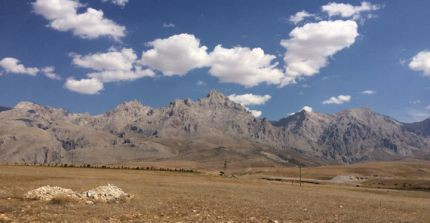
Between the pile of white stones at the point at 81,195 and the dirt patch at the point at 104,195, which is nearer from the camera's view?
the pile of white stones at the point at 81,195

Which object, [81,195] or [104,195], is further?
[104,195]

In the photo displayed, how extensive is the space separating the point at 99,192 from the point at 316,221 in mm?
18480

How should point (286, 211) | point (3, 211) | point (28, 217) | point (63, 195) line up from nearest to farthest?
1. point (28, 217)
2. point (3, 211)
3. point (63, 195)
4. point (286, 211)

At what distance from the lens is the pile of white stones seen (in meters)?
38.5

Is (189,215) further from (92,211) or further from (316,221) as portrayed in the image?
(316,221)

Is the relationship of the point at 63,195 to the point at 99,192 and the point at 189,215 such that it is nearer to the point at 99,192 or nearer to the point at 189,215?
the point at 99,192

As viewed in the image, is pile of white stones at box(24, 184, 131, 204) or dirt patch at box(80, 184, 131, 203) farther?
dirt patch at box(80, 184, 131, 203)

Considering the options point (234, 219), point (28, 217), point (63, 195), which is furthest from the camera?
point (63, 195)

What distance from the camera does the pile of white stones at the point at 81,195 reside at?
38531 mm

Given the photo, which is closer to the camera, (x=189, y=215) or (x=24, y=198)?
(x=189, y=215)

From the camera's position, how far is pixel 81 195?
1598 inches

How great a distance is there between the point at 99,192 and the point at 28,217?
1351 cm

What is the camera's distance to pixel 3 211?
30.1 m

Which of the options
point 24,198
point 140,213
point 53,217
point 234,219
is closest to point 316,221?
point 234,219
